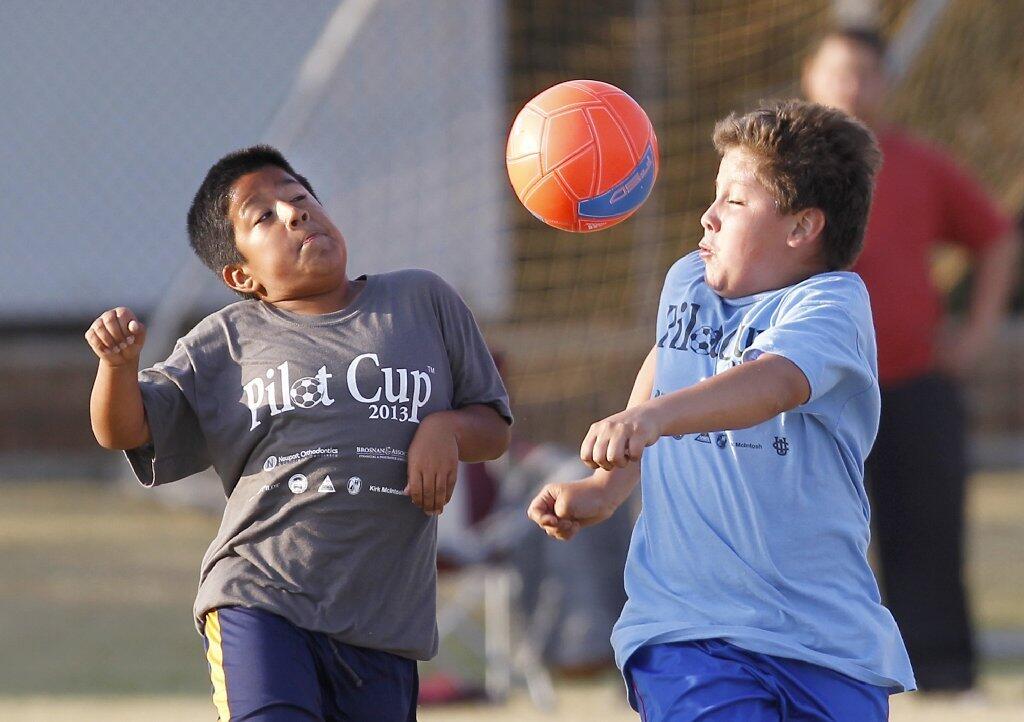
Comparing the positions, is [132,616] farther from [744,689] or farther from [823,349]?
[823,349]

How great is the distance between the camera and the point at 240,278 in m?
3.20

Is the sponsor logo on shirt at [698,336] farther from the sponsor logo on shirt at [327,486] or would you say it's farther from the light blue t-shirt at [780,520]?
the sponsor logo on shirt at [327,486]

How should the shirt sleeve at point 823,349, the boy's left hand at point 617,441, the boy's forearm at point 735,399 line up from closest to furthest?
the boy's left hand at point 617,441 < the boy's forearm at point 735,399 < the shirt sleeve at point 823,349

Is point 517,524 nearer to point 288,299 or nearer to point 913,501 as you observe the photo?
point 913,501

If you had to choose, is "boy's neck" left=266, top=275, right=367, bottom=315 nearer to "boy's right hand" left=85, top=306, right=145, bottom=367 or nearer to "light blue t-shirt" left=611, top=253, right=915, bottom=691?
"boy's right hand" left=85, top=306, right=145, bottom=367

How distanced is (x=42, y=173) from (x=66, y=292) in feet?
3.86

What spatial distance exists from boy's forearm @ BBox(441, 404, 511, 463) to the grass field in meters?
2.63

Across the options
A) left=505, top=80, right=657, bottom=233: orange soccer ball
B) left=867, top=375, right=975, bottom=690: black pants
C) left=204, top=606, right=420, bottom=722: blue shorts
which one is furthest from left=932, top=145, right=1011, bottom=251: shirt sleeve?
left=204, top=606, right=420, bottom=722: blue shorts

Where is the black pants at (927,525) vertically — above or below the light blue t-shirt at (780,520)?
below

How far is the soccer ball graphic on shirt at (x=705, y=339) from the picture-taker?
281 cm

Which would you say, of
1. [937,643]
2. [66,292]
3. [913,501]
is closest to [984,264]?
[913,501]

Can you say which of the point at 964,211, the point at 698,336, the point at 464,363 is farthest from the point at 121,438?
the point at 964,211

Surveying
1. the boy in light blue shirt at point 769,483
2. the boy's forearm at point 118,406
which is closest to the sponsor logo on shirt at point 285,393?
the boy's forearm at point 118,406

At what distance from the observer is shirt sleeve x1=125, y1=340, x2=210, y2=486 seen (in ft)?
9.89
